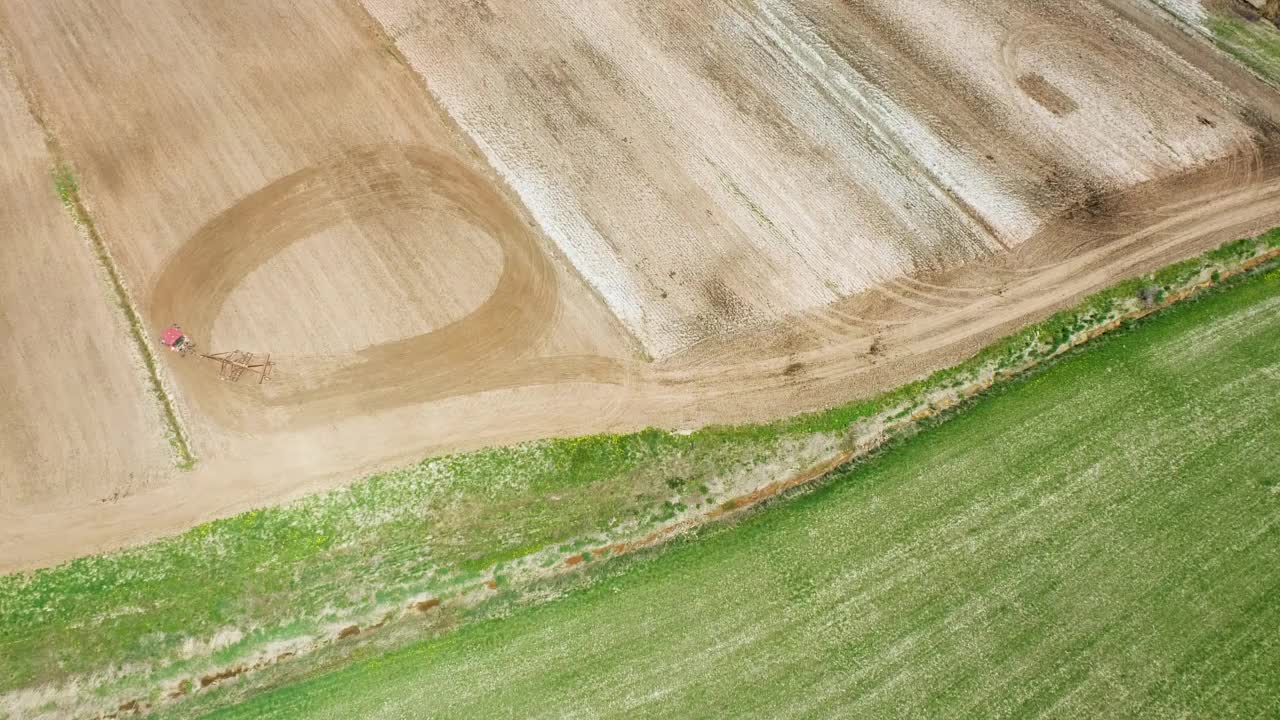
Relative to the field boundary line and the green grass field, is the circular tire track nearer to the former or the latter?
the field boundary line

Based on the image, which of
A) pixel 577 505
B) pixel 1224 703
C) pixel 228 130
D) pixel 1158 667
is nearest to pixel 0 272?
pixel 228 130

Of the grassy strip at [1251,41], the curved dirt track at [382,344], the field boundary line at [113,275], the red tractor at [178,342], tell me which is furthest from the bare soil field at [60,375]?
the grassy strip at [1251,41]

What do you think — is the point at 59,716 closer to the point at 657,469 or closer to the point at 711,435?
the point at 657,469

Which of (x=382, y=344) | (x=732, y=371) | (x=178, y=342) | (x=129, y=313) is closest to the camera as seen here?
(x=178, y=342)

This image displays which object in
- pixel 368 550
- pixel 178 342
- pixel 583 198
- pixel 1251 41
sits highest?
pixel 1251 41

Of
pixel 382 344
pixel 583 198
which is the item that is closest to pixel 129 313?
pixel 382 344

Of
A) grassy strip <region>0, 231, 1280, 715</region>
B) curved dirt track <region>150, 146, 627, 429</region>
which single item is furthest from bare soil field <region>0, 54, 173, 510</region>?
grassy strip <region>0, 231, 1280, 715</region>

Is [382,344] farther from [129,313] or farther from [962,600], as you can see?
[962,600]
